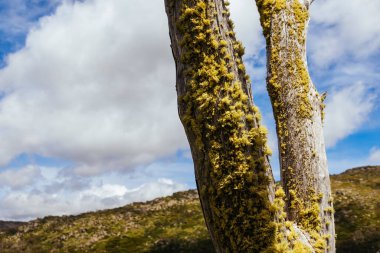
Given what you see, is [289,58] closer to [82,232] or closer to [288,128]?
[288,128]

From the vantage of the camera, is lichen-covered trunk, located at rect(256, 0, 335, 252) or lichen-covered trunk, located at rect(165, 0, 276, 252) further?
lichen-covered trunk, located at rect(256, 0, 335, 252)

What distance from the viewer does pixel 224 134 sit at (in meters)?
5.49

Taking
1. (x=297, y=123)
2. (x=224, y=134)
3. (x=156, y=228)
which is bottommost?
(x=156, y=228)

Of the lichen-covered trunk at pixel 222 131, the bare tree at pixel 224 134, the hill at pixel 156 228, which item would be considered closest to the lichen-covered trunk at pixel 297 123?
the bare tree at pixel 224 134

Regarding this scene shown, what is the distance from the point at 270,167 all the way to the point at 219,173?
2.93 ft

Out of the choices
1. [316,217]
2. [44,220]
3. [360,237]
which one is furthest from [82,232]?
[316,217]

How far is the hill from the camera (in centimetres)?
2917

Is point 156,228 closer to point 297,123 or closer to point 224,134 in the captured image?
point 297,123

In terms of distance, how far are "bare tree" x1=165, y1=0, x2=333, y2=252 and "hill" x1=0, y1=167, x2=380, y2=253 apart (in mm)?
22789

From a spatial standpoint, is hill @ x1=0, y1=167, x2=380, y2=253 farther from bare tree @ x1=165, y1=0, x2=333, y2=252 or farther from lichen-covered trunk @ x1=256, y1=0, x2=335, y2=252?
bare tree @ x1=165, y1=0, x2=333, y2=252

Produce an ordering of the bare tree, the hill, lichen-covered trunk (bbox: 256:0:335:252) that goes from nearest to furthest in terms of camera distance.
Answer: the bare tree, lichen-covered trunk (bbox: 256:0:335:252), the hill

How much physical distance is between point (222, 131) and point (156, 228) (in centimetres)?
3090

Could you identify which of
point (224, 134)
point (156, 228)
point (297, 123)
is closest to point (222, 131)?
point (224, 134)

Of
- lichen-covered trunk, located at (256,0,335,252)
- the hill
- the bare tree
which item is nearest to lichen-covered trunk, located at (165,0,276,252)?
the bare tree
